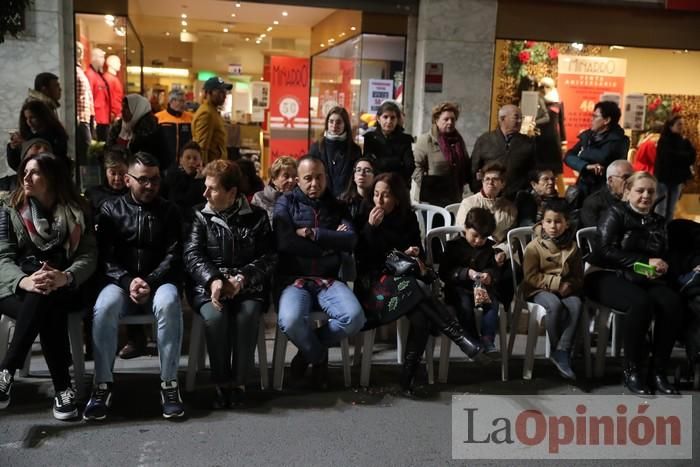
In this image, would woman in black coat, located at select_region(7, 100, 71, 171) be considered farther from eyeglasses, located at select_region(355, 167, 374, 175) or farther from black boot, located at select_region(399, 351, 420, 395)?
black boot, located at select_region(399, 351, 420, 395)

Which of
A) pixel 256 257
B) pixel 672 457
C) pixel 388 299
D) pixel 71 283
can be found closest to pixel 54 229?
pixel 71 283

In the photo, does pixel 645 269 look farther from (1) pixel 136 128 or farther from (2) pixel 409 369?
(1) pixel 136 128

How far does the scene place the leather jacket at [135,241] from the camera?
362cm

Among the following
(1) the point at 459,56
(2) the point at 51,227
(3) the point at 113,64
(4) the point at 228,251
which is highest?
(1) the point at 459,56

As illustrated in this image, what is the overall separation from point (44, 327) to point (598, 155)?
4119mm

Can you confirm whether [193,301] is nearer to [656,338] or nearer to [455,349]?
[455,349]

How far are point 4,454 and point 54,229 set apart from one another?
1063 mm

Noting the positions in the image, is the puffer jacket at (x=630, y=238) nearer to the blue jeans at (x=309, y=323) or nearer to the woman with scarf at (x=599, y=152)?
the woman with scarf at (x=599, y=152)

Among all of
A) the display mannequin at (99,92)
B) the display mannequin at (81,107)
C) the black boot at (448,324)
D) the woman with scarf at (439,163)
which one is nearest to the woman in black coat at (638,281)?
the black boot at (448,324)

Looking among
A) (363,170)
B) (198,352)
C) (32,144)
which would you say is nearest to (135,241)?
(198,352)

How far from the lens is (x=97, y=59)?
675 cm

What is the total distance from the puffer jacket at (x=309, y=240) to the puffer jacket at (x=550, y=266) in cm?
107

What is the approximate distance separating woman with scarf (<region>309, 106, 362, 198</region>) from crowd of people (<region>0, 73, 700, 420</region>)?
1.03 ft

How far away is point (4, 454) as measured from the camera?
2994 mm
